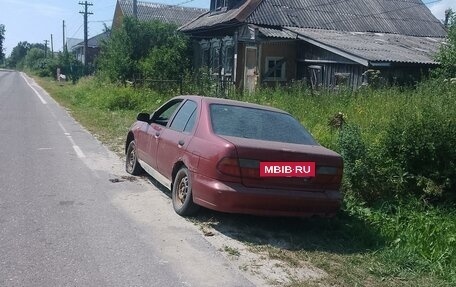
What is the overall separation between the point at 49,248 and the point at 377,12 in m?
25.3

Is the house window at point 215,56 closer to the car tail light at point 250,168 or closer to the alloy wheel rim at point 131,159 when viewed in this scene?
the alloy wheel rim at point 131,159

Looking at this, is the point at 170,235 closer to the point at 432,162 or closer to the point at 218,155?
the point at 218,155

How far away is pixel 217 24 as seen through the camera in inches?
958

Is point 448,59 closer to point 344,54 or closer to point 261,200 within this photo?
point 344,54

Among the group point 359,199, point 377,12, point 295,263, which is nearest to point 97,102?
point 377,12

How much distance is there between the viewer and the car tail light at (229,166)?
518 cm

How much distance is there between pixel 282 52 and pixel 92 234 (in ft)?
59.2

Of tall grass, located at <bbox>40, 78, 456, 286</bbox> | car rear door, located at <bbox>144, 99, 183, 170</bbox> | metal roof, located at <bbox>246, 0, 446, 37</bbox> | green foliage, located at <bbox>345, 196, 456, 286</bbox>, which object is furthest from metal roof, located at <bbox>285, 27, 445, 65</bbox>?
green foliage, located at <bbox>345, 196, 456, 286</bbox>

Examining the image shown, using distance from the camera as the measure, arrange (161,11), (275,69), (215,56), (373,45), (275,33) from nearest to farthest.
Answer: (373,45)
(275,33)
(275,69)
(215,56)
(161,11)

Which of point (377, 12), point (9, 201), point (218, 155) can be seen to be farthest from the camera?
point (377, 12)

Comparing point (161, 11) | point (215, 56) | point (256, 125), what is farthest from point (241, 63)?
point (161, 11)

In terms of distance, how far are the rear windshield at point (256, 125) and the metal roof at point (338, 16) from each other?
55.7ft

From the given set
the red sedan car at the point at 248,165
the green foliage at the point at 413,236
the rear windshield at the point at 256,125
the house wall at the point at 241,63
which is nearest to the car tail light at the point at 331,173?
the red sedan car at the point at 248,165

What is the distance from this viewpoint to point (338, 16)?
83.3ft
